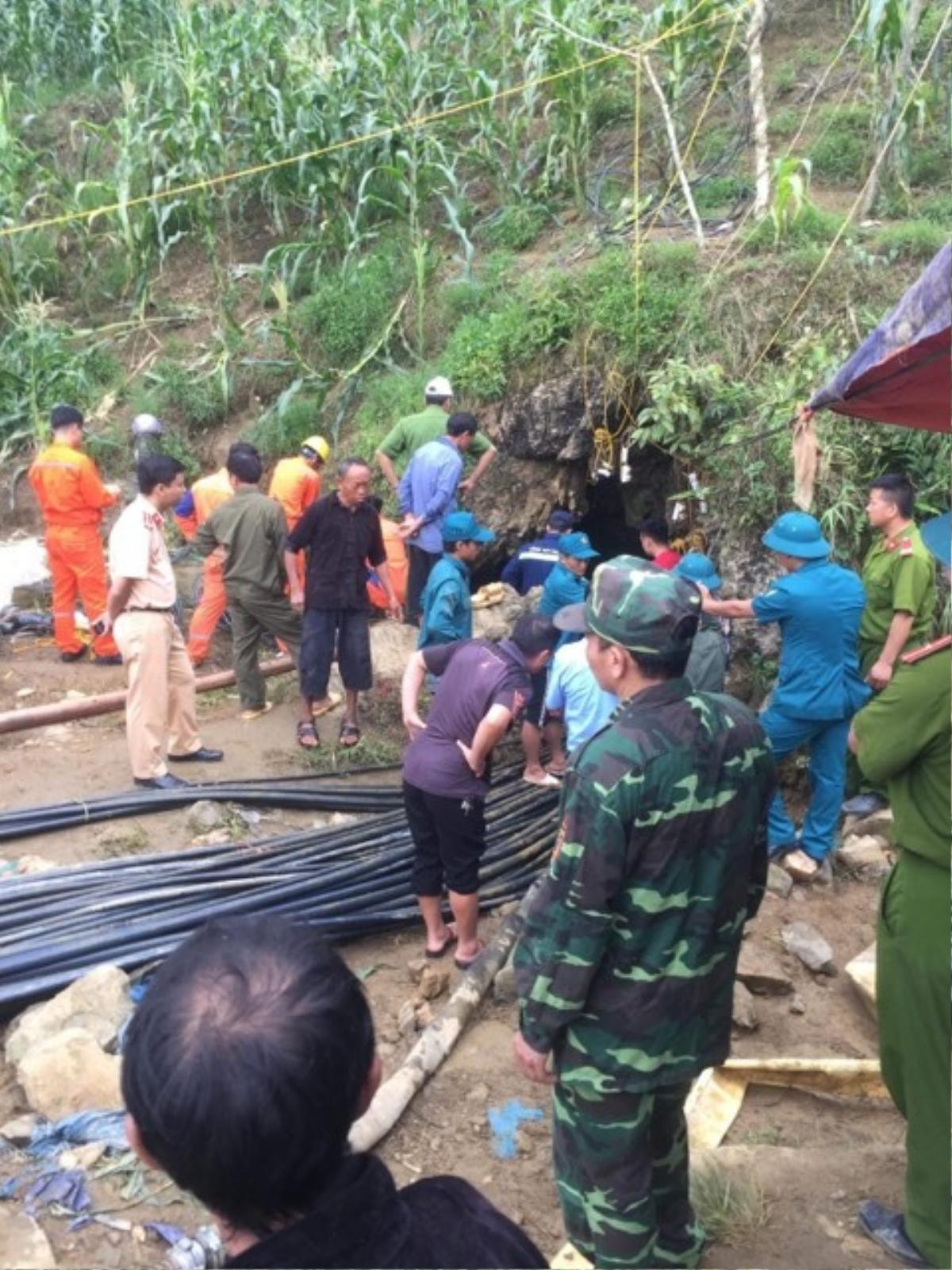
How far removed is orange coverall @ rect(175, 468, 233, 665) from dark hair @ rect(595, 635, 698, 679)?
215 inches

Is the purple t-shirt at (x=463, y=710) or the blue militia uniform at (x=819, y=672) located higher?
the purple t-shirt at (x=463, y=710)

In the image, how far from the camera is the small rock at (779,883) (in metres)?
5.51

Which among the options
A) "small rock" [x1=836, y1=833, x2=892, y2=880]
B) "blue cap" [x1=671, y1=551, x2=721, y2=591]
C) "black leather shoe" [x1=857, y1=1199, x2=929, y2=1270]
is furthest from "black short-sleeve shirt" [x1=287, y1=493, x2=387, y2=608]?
"black leather shoe" [x1=857, y1=1199, x2=929, y2=1270]

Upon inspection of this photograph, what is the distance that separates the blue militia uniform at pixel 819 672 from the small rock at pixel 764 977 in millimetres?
1138

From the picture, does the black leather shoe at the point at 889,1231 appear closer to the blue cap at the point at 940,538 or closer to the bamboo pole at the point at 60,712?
the blue cap at the point at 940,538

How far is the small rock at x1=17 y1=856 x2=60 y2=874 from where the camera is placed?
17.0 ft

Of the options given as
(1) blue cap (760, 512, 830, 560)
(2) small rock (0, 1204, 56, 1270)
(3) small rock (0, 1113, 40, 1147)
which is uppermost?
(1) blue cap (760, 512, 830, 560)

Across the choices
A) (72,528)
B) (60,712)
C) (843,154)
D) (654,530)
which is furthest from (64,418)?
(843,154)

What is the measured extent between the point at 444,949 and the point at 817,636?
7.55ft

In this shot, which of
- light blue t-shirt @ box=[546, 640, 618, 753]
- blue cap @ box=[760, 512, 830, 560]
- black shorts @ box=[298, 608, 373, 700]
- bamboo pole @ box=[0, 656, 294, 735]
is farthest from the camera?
bamboo pole @ box=[0, 656, 294, 735]

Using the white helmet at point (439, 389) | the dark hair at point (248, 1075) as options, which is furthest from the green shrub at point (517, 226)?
the dark hair at point (248, 1075)

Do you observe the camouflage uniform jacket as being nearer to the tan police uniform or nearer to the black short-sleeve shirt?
the tan police uniform

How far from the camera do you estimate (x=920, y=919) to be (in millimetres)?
2779

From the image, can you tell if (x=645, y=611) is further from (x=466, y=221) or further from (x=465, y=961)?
(x=466, y=221)
